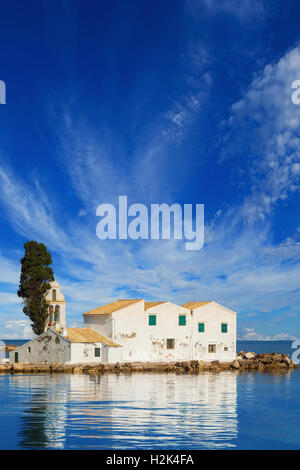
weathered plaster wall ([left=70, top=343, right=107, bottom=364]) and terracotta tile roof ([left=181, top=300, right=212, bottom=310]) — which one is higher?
terracotta tile roof ([left=181, top=300, right=212, bottom=310])

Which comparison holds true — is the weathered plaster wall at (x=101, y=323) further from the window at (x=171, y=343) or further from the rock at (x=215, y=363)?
the rock at (x=215, y=363)

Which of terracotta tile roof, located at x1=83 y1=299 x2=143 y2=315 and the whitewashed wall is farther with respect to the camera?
the whitewashed wall

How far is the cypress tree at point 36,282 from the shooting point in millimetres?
62250

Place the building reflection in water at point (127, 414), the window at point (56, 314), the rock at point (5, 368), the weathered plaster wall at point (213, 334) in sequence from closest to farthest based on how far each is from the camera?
the building reflection in water at point (127, 414) → the rock at point (5, 368) → the window at point (56, 314) → the weathered plaster wall at point (213, 334)

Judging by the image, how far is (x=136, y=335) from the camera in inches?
2482

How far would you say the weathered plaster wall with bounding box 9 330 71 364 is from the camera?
2281 inches

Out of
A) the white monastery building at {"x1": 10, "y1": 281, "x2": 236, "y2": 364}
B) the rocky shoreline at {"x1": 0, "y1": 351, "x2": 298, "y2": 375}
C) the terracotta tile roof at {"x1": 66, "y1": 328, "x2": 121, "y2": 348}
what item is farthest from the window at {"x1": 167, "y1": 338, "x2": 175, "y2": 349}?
the terracotta tile roof at {"x1": 66, "y1": 328, "x2": 121, "y2": 348}

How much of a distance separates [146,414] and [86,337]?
3173 cm

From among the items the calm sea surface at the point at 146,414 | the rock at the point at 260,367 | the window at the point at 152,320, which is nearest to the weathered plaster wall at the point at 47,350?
the calm sea surface at the point at 146,414

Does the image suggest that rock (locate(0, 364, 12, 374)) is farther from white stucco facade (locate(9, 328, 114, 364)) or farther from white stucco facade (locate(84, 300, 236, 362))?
white stucco facade (locate(84, 300, 236, 362))

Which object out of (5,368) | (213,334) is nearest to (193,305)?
(213,334)
